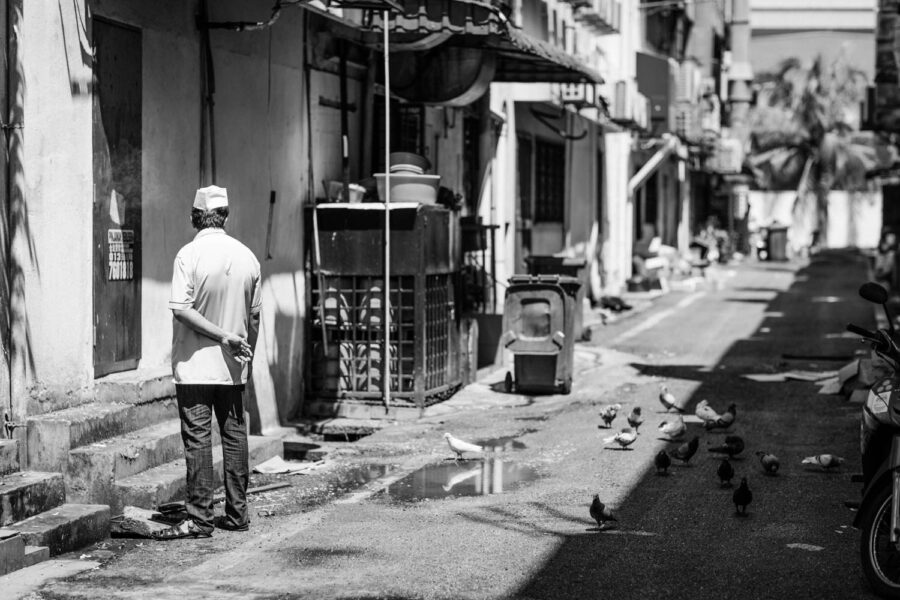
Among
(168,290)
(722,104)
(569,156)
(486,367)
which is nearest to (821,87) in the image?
(722,104)

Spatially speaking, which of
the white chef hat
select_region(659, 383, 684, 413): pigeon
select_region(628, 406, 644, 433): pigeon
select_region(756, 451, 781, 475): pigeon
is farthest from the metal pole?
the white chef hat

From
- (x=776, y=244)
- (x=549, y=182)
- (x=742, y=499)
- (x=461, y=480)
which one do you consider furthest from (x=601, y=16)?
(x=776, y=244)

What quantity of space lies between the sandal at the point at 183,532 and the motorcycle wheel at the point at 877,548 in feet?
12.3

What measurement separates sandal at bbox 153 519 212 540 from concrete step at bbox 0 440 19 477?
0.94m

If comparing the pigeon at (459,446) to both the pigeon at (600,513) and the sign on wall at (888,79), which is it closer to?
the pigeon at (600,513)

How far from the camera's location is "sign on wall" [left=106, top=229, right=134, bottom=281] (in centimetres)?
958

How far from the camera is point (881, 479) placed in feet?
21.9

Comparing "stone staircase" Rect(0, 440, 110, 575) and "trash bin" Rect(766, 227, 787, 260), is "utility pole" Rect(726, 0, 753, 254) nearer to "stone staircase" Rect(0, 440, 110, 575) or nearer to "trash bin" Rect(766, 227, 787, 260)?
"trash bin" Rect(766, 227, 787, 260)

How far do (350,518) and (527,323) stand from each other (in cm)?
658

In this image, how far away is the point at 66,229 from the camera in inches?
343

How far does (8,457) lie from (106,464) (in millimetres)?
634

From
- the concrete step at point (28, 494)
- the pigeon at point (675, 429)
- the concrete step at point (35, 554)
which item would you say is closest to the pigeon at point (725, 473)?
the pigeon at point (675, 429)

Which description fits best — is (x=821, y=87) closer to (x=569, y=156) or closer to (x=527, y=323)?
(x=569, y=156)

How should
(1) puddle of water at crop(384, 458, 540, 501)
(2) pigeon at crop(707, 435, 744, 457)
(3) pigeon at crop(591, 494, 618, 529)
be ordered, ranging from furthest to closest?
(2) pigeon at crop(707, 435, 744, 457) < (1) puddle of water at crop(384, 458, 540, 501) < (3) pigeon at crop(591, 494, 618, 529)
